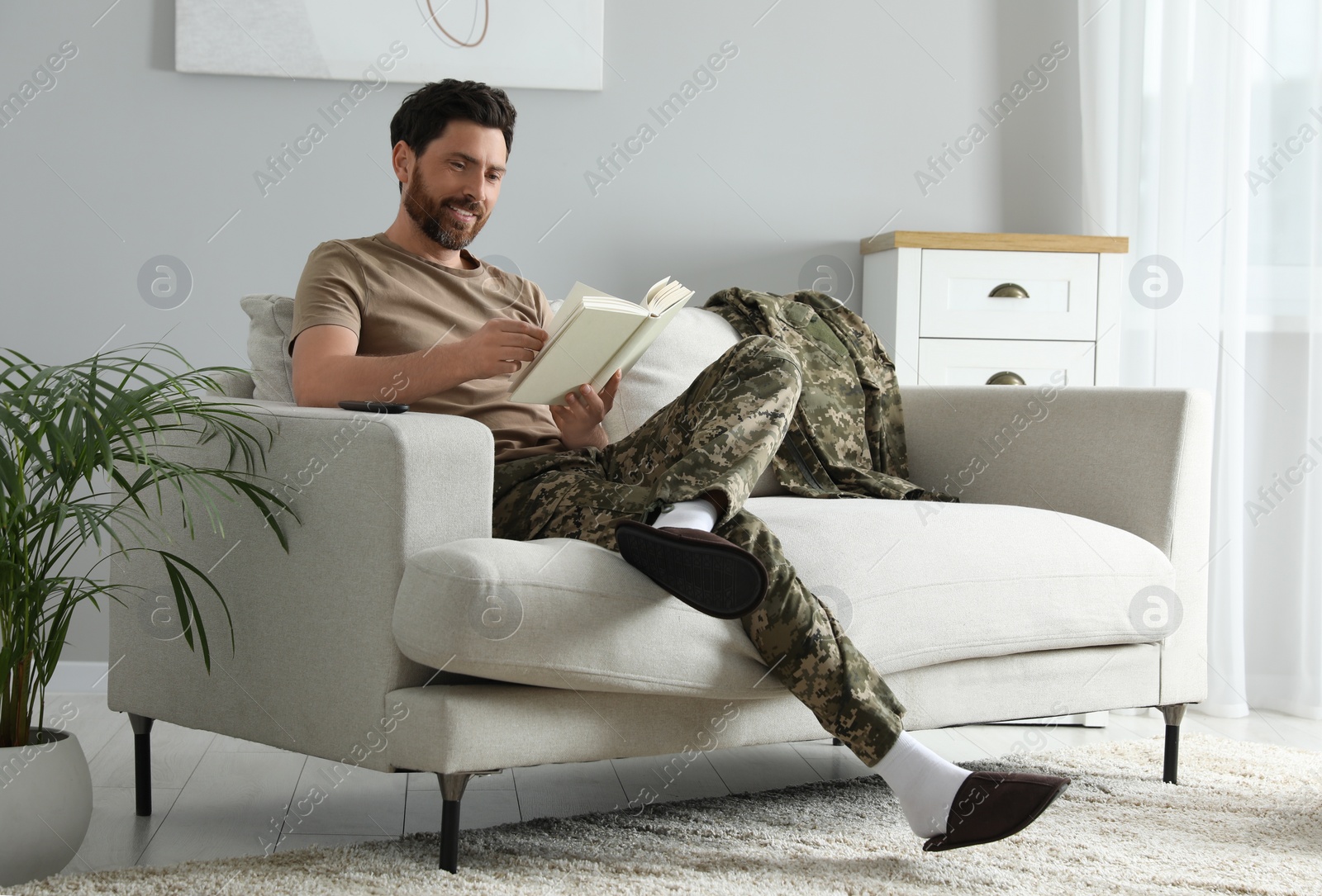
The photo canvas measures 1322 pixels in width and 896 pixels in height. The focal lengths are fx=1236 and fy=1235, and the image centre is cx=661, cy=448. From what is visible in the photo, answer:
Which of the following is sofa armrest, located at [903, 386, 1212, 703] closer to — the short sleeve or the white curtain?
the white curtain

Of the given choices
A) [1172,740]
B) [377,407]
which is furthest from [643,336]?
[1172,740]

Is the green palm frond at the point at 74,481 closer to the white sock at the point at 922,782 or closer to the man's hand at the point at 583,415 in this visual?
the man's hand at the point at 583,415

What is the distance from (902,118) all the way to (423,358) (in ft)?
6.14

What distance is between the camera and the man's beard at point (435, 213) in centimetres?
203

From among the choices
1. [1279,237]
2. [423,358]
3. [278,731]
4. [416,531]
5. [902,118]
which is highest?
[902,118]

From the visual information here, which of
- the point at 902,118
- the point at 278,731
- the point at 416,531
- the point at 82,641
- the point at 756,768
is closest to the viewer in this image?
the point at 416,531

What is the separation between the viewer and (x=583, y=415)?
1.97 metres

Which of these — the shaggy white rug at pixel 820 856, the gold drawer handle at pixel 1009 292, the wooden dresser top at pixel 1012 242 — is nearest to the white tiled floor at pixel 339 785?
the shaggy white rug at pixel 820 856

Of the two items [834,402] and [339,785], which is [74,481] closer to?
[339,785]

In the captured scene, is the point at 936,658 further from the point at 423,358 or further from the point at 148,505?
the point at 148,505

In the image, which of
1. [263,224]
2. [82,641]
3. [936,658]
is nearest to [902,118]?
[263,224]

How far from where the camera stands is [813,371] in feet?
7.71

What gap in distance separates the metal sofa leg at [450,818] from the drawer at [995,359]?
173 cm

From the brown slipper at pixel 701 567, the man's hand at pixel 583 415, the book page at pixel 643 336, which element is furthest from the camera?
the man's hand at pixel 583 415
